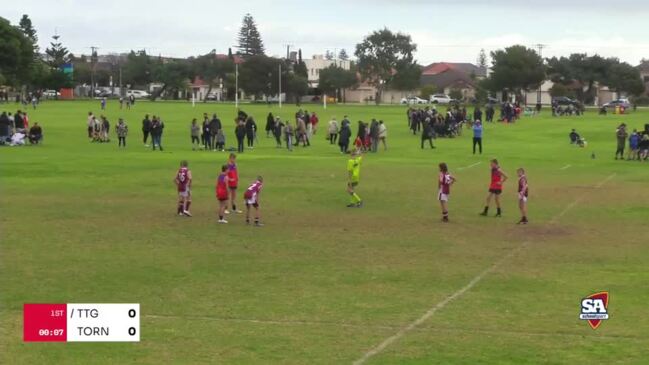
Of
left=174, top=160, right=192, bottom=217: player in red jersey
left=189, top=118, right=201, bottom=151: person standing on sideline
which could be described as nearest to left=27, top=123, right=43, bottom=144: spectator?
left=189, top=118, right=201, bottom=151: person standing on sideline

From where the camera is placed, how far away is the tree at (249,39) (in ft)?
614

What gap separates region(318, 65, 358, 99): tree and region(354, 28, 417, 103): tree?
232 cm

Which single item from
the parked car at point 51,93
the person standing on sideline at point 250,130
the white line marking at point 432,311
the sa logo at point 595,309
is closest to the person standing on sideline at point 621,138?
the person standing on sideline at point 250,130

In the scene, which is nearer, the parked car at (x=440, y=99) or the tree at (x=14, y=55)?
the tree at (x=14, y=55)

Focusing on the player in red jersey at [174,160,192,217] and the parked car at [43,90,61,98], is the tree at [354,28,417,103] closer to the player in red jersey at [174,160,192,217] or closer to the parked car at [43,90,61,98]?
the parked car at [43,90,61,98]

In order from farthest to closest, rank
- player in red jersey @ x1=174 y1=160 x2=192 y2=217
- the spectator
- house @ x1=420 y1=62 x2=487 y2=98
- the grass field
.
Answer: house @ x1=420 y1=62 x2=487 y2=98
the spectator
player in red jersey @ x1=174 y1=160 x2=192 y2=217
the grass field

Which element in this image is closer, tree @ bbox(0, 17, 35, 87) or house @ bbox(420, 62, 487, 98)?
tree @ bbox(0, 17, 35, 87)

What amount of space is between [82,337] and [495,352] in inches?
204

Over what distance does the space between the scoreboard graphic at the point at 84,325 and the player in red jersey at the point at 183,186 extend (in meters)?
10.8

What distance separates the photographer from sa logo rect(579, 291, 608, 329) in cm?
1355

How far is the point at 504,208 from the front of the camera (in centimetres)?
2705

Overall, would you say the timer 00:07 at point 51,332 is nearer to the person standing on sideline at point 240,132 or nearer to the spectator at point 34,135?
the person standing on sideline at point 240,132

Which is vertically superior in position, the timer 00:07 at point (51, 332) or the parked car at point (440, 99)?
the parked car at point (440, 99)

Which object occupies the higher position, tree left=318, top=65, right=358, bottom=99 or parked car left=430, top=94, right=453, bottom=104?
tree left=318, top=65, right=358, bottom=99
